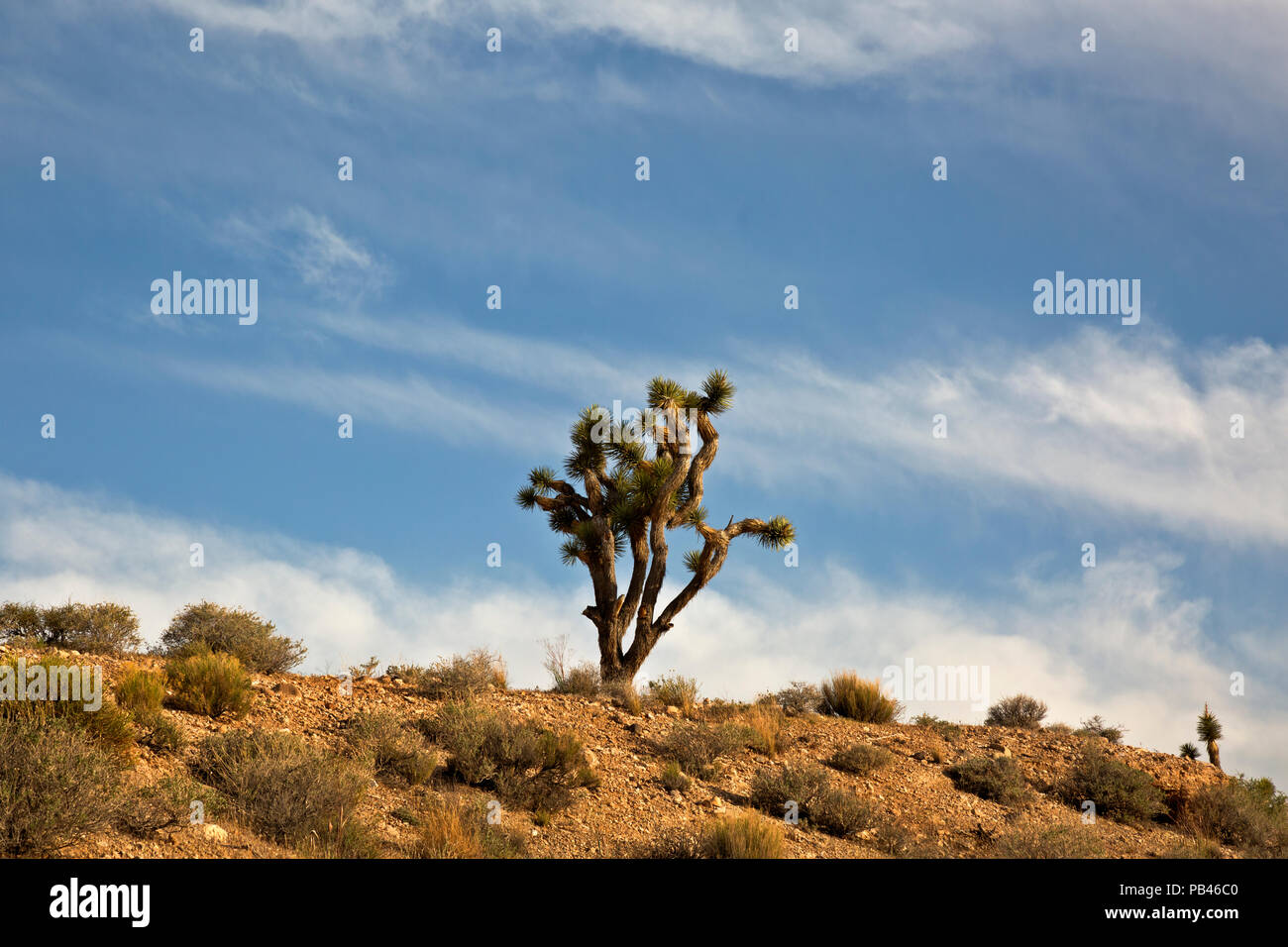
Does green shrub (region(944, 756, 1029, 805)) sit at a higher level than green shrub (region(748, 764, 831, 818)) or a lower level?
lower

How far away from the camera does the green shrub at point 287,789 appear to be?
30.0ft

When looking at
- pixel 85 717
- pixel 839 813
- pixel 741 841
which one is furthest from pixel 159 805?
pixel 839 813

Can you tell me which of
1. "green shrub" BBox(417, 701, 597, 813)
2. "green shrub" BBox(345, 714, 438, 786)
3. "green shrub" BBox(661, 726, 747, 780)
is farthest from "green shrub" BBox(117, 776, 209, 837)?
"green shrub" BBox(661, 726, 747, 780)

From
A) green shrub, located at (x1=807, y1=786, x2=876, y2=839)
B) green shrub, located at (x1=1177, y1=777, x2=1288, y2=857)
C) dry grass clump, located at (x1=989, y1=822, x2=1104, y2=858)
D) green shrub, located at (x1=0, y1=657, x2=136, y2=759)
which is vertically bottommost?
green shrub, located at (x1=1177, y1=777, x2=1288, y2=857)

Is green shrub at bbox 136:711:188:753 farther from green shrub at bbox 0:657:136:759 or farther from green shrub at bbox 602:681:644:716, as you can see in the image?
green shrub at bbox 602:681:644:716

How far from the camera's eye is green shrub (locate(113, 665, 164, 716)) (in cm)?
1108

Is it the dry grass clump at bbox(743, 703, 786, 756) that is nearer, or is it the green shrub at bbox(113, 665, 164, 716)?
the green shrub at bbox(113, 665, 164, 716)

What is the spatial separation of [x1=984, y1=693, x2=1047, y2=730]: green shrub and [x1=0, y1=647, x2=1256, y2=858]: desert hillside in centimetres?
369

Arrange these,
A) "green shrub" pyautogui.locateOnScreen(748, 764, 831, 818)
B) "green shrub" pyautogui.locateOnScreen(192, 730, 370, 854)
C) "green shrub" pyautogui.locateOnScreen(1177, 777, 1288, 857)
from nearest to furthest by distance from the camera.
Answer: "green shrub" pyautogui.locateOnScreen(192, 730, 370, 854)
"green shrub" pyautogui.locateOnScreen(748, 764, 831, 818)
"green shrub" pyautogui.locateOnScreen(1177, 777, 1288, 857)

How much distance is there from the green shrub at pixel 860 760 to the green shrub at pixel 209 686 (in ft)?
30.8

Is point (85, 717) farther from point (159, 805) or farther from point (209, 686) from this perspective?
point (209, 686)

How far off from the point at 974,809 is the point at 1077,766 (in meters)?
3.29
